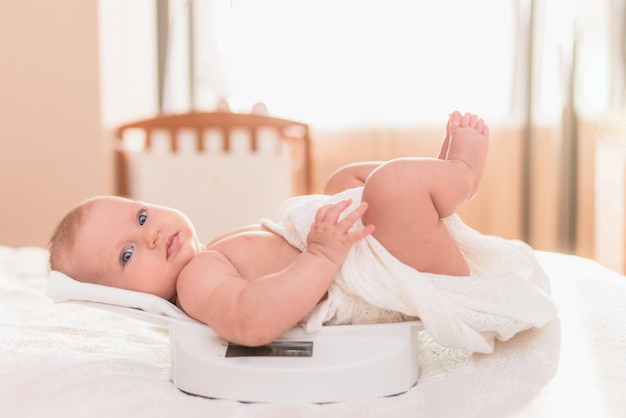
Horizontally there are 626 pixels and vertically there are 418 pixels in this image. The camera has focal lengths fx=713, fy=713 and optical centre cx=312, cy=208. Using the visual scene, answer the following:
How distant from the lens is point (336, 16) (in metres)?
3.40

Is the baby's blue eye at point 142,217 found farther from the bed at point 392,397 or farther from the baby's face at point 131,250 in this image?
the bed at point 392,397

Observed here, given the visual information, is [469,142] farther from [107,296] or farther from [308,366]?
[107,296]

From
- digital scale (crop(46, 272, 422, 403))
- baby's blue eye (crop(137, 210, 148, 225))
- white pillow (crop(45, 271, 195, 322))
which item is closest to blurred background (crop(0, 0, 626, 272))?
baby's blue eye (crop(137, 210, 148, 225))

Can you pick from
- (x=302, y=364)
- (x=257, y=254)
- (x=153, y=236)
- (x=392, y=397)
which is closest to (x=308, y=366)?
(x=302, y=364)

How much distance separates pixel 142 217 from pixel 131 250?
0.20ft

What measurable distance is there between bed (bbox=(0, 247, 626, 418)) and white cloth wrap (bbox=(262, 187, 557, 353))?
0.14 feet

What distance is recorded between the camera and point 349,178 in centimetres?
128

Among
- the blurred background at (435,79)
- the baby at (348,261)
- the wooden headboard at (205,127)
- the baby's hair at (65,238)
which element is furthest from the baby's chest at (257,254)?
the blurred background at (435,79)

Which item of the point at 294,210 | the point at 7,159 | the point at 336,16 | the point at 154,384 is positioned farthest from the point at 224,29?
the point at 154,384

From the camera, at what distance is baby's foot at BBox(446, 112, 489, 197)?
41.6 inches

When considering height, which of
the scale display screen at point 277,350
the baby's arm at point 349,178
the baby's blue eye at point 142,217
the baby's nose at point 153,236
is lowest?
the scale display screen at point 277,350

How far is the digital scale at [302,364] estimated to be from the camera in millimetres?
878

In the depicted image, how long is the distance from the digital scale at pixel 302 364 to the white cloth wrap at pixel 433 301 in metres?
0.04

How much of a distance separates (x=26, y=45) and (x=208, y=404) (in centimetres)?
258
